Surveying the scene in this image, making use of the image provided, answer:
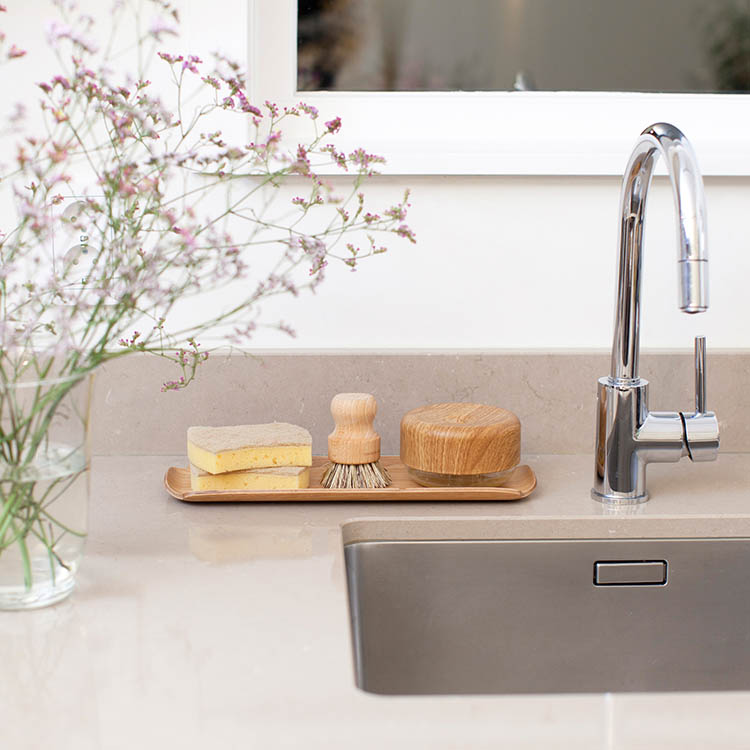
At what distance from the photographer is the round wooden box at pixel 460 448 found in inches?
39.7

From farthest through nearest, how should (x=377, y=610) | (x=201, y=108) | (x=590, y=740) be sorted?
(x=201, y=108), (x=377, y=610), (x=590, y=740)

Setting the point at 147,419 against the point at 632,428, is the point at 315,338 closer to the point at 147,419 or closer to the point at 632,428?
the point at 147,419

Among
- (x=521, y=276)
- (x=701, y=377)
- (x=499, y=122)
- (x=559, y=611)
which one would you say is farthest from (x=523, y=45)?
(x=559, y=611)

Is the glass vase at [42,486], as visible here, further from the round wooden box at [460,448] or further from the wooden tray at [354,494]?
the round wooden box at [460,448]

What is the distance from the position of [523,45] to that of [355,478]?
62 cm

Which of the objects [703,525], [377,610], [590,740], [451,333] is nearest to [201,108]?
[451,333]

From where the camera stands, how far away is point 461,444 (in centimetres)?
101

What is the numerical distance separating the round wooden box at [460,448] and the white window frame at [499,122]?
34cm

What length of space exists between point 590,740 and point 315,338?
2.42 ft

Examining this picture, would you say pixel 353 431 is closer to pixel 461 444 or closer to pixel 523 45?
pixel 461 444

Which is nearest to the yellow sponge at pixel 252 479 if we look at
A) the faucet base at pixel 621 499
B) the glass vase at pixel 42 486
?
the glass vase at pixel 42 486

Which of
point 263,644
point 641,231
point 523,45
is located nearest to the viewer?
point 263,644

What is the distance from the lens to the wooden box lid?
1008 mm

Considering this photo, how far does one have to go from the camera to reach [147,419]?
1.19 metres
